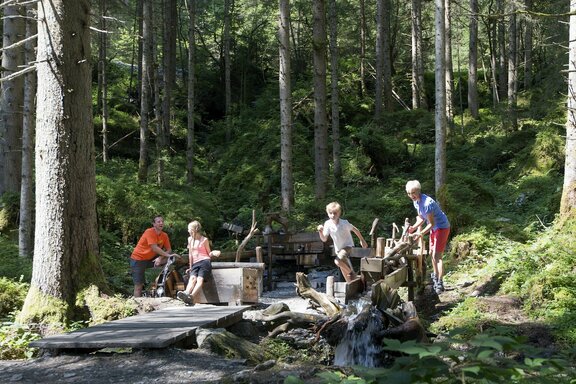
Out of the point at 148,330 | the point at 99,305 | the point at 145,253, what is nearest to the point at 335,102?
the point at 145,253

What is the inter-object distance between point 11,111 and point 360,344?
11.4 m

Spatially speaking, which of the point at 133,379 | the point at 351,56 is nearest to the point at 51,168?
the point at 133,379

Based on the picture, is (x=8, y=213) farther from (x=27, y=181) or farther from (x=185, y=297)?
(x=185, y=297)

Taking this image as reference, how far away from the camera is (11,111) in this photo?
15953mm

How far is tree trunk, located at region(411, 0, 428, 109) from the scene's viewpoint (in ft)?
102

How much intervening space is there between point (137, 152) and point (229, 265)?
2015 cm

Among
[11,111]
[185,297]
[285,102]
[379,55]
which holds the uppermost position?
[379,55]

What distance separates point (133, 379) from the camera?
20.3 ft

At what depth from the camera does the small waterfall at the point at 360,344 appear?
8.96m

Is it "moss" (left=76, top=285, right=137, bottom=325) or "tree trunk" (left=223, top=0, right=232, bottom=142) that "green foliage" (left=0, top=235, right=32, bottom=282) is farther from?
"tree trunk" (left=223, top=0, right=232, bottom=142)

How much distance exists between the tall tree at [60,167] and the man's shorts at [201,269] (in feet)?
7.86

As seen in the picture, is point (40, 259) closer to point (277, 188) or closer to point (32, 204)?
point (32, 204)

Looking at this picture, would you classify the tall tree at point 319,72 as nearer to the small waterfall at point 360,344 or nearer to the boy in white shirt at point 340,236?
the boy in white shirt at point 340,236

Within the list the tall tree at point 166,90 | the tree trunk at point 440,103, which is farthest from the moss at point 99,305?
the tall tree at point 166,90
